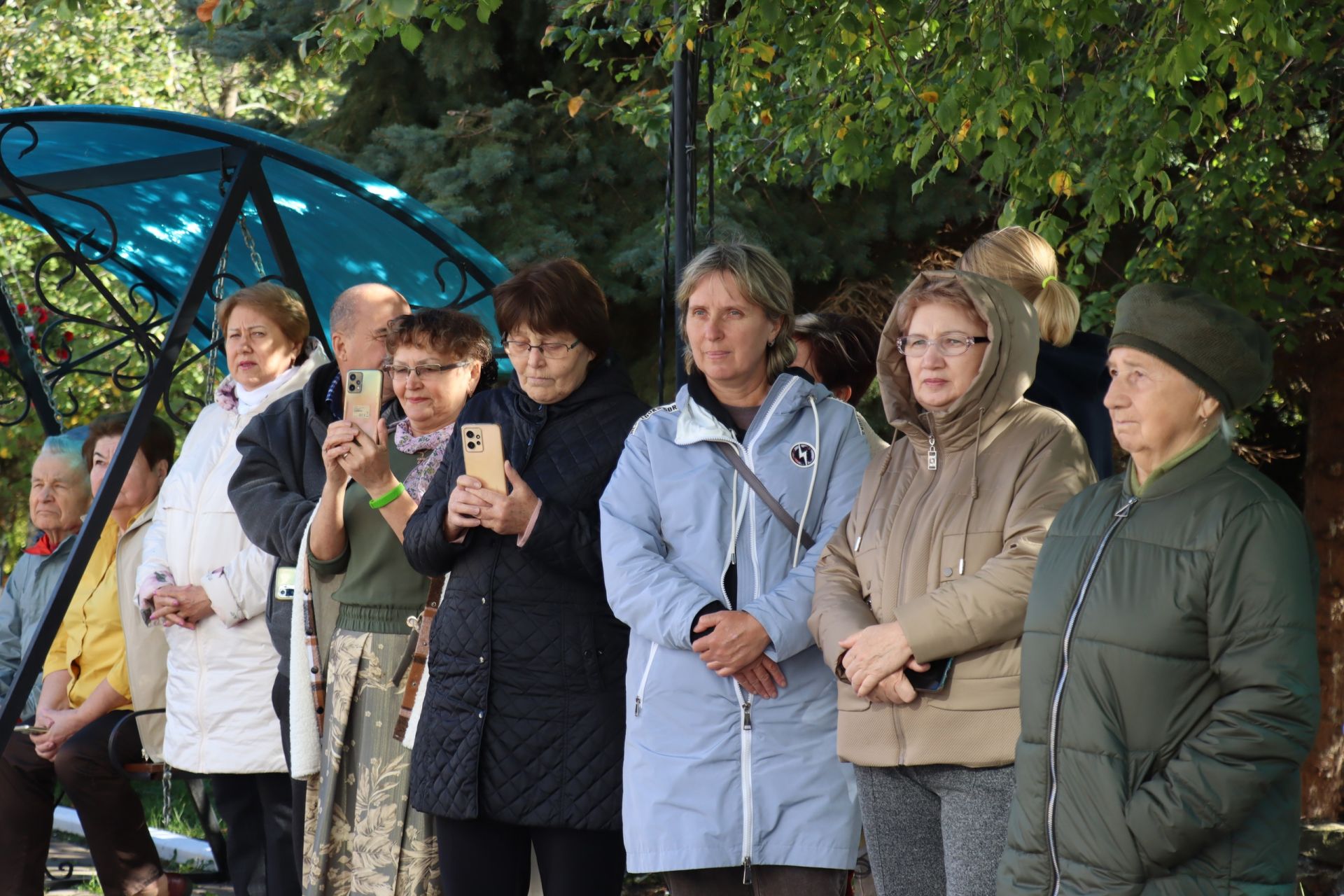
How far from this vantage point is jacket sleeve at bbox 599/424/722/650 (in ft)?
10.5

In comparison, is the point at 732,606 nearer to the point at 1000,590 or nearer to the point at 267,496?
the point at 1000,590

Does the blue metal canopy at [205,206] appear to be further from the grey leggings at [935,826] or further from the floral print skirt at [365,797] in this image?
the grey leggings at [935,826]

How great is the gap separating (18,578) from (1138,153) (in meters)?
4.74

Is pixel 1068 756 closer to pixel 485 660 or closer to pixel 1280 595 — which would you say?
pixel 1280 595

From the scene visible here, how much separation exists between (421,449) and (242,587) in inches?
36.2

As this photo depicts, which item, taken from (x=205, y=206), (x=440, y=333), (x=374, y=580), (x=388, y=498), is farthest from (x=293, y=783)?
(x=205, y=206)

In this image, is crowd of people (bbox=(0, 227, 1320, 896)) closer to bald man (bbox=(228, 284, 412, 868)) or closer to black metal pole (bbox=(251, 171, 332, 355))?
bald man (bbox=(228, 284, 412, 868))

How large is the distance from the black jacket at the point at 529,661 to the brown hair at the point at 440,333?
1.51ft

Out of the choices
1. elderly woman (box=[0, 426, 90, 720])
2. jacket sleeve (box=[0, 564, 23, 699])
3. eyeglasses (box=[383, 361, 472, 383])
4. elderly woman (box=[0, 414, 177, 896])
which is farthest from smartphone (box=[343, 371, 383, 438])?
jacket sleeve (box=[0, 564, 23, 699])

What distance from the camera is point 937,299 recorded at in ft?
10.1

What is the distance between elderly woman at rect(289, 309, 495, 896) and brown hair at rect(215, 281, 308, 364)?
2.76 ft

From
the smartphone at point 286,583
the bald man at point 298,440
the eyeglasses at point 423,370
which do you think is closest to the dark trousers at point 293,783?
the bald man at point 298,440

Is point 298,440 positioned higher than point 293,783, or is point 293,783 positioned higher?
point 298,440

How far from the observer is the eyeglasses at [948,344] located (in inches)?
120
